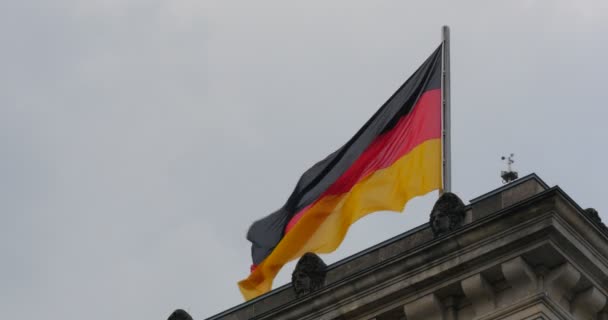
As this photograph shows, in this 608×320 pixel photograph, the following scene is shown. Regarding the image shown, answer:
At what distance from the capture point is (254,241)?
41.7 m

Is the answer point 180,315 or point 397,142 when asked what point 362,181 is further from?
point 180,315

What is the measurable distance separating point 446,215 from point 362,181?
217 inches

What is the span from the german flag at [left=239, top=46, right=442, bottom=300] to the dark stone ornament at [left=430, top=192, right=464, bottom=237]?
320 centimetres

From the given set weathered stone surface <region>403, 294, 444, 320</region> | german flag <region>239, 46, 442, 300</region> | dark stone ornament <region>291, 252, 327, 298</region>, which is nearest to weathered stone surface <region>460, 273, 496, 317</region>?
weathered stone surface <region>403, 294, 444, 320</region>

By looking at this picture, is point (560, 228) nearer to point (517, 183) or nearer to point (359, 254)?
point (517, 183)

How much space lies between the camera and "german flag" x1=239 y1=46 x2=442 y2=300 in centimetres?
3950

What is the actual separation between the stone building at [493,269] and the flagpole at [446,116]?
10.4 feet

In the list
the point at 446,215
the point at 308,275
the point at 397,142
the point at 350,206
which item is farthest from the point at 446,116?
the point at 308,275

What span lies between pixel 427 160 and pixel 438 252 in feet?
18.4

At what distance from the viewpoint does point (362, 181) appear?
4031 cm

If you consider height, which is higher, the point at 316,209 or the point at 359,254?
the point at 316,209

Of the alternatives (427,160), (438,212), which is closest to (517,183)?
(438,212)

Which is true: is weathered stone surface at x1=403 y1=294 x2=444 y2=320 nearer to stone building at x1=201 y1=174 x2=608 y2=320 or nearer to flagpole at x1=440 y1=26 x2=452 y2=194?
stone building at x1=201 y1=174 x2=608 y2=320

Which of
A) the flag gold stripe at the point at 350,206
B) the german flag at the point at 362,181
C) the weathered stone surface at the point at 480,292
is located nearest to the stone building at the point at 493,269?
the weathered stone surface at the point at 480,292
